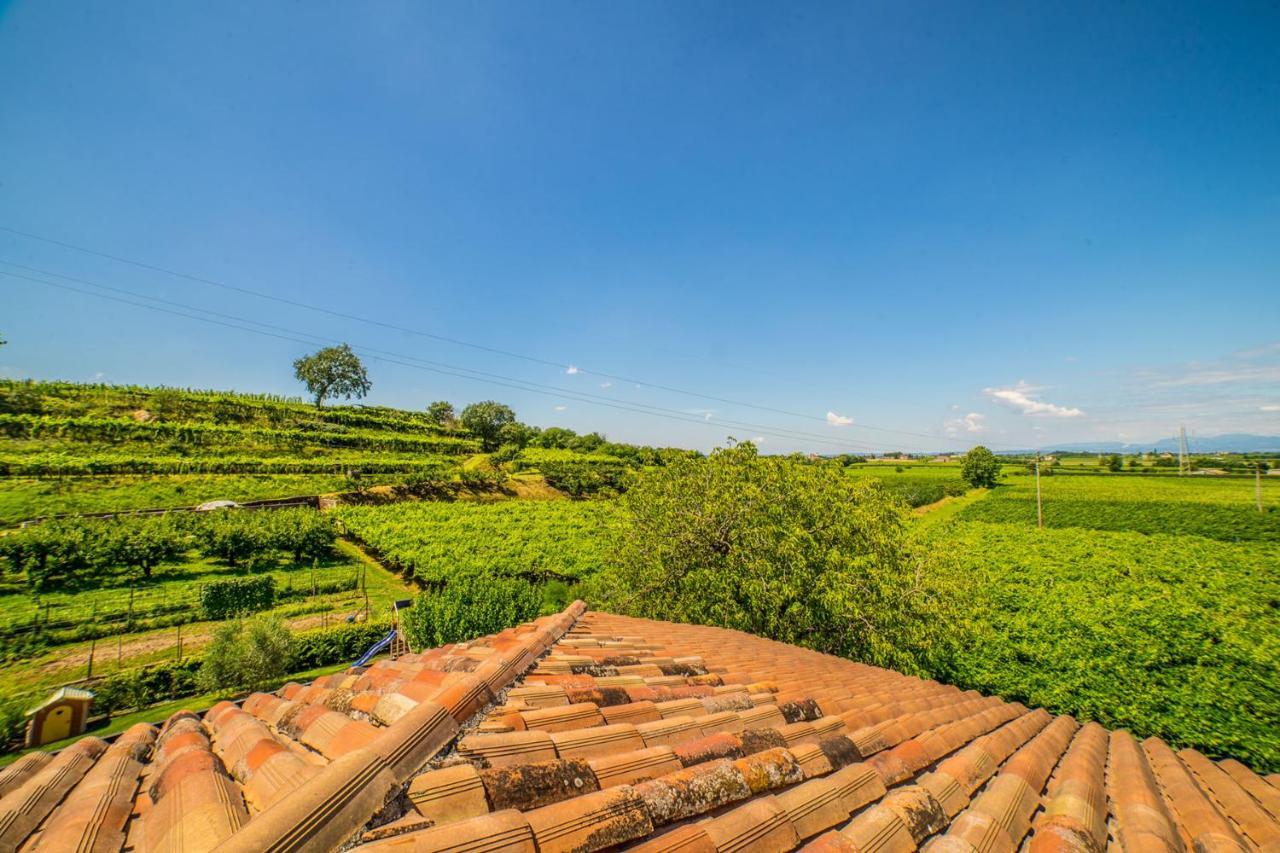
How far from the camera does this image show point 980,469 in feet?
247

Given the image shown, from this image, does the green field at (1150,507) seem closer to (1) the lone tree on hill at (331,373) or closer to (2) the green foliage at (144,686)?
(2) the green foliage at (144,686)

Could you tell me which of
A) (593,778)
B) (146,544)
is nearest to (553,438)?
(146,544)

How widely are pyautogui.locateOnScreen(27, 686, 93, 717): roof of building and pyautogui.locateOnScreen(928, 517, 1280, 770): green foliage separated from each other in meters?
22.1

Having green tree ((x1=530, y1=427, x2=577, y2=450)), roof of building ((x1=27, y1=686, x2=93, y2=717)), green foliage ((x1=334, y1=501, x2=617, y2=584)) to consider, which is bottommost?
roof of building ((x1=27, y1=686, x2=93, y2=717))

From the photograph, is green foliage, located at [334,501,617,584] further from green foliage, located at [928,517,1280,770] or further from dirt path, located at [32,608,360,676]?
green foliage, located at [928,517,1280,770]

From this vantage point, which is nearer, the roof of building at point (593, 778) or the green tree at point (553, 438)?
the roof of building at point (593, 778)

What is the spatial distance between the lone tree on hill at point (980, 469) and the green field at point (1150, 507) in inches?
188

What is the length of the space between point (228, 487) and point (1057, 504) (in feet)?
253

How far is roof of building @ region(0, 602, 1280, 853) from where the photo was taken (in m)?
1.71

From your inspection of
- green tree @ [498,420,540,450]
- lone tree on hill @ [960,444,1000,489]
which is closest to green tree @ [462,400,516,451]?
green tree @ [498,420,540,450]

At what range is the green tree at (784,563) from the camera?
1107cm

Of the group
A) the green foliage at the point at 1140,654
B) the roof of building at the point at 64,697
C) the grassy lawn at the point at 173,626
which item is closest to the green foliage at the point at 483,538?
the grassy lawn at the point at 173,626

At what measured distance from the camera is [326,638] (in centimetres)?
1927

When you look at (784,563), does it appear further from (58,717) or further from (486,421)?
(486,421)
